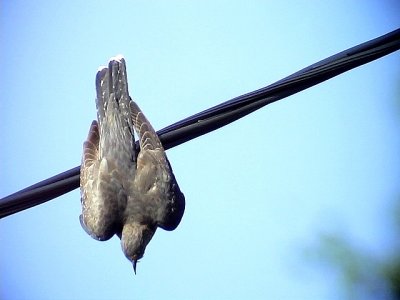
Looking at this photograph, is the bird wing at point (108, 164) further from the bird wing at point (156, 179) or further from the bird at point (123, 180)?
the bird wing at point (156, 179)

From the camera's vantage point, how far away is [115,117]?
6.27 m

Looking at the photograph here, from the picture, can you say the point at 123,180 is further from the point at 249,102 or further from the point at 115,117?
the point at 249,102

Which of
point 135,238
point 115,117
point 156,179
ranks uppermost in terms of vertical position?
point 115,117

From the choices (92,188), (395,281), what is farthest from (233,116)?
(395,281)

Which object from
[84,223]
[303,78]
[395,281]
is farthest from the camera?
[395,281]

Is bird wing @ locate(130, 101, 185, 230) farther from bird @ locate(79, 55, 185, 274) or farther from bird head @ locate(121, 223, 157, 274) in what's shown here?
bird head @ locate(121, 223, 157, 274)

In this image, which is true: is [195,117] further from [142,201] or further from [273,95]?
[142,201]

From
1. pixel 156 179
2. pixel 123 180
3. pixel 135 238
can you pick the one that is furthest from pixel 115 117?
pixel 135 238

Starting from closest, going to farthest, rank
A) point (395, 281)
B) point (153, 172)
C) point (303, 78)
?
point (303, 78), point (153, 172), point (395, 281)

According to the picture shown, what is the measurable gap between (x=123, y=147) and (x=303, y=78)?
8.15 ft

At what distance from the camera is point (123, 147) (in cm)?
612

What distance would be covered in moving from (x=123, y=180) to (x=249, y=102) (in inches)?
96.1

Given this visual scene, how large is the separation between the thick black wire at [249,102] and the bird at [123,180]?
68.8 inches

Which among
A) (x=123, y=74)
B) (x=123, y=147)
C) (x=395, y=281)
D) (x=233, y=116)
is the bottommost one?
(x=395, y=281)
